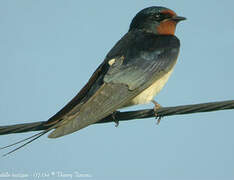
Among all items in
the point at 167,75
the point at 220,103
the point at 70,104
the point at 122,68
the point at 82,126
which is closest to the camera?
the point at 220,103

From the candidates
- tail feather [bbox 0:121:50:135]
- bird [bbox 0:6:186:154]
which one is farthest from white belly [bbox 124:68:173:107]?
tail feather [bbox 0:121:50:135]

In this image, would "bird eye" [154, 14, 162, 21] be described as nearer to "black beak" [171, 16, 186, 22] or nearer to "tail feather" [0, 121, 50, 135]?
"black beak" [171, 16, 186, 22]

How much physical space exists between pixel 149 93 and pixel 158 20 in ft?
5.04

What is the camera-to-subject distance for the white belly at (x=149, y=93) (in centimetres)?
467

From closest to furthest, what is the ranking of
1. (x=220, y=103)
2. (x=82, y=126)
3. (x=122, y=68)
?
(x=220, y=103) < (x=82, y=126) < (x=122, y=68)

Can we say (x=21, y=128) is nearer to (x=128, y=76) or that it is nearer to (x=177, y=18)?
(x=128, y=76)

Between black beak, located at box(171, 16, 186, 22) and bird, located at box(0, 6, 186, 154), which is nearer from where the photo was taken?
bird, located at box(0, 6, 186, 154)

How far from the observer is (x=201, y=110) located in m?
3.27

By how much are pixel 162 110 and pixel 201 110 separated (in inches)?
14.9

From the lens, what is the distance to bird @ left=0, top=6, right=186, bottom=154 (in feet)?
12.6

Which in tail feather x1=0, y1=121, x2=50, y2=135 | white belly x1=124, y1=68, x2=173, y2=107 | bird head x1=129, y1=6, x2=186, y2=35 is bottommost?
white belly x1=124, y1=68, x2=173, y2=107

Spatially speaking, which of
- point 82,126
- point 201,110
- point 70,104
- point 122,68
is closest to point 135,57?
point 122,68

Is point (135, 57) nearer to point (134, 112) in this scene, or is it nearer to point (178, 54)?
point (178, 54)

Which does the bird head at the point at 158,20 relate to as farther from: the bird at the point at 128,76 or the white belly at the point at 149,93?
the white belly at the point at 149,93
